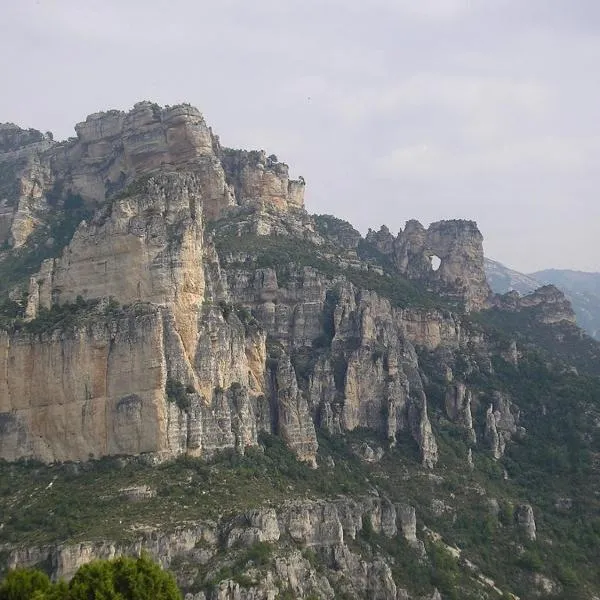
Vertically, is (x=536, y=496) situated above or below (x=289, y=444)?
below

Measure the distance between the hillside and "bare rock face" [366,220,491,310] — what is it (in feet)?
44.1

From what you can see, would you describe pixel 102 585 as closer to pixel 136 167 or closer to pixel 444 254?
pixel 136 167

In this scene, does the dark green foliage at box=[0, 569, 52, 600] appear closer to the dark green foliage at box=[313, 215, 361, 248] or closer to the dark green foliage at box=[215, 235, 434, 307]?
the dark green foliage at box=[215, 235, 434, 307]

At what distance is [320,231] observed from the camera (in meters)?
148

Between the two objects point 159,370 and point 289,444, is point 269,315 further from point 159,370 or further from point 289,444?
point 159,370

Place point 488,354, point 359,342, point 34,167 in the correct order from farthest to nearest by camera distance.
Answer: point 34,167, point 488,354, point 359,342

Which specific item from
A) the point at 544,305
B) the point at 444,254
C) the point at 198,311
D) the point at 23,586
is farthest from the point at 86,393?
the point at 544,305

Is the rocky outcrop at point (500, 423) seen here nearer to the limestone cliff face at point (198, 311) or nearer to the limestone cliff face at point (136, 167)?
the limestone cliff face at point (198, 311)

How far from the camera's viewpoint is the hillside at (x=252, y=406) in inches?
2977

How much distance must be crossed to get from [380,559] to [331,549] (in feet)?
16.0

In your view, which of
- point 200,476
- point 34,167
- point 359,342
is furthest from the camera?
point 34,167

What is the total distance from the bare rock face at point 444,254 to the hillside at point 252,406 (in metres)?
13.5

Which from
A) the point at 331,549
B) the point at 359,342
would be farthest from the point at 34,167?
the point at 331,549

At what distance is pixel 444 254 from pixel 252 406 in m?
72.6
